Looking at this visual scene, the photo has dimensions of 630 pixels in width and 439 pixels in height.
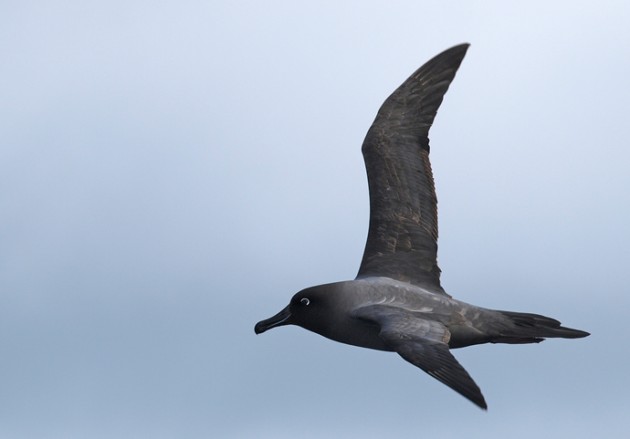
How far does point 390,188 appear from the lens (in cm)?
1877

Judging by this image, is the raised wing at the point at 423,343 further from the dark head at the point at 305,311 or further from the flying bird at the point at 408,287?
the dark head at the point at 305,311

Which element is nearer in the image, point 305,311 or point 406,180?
point 305,311

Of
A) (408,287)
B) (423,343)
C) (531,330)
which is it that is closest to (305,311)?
(408,287)

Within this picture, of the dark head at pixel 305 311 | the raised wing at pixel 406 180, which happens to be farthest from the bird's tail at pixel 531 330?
the dark head at pixel 305 311

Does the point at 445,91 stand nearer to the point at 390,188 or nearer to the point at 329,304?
the point at 390,188

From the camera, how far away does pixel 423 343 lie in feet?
50.1

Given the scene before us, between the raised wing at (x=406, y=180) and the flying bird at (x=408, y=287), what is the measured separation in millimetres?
14

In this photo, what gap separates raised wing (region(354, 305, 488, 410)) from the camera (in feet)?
46.3

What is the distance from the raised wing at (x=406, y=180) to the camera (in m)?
18.5

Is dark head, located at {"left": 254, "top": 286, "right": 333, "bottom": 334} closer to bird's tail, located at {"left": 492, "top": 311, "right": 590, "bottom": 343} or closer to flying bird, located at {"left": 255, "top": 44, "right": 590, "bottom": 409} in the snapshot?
flying bird, located at {"left": 255, "top": 44, "right": 590, "bottom": 409}

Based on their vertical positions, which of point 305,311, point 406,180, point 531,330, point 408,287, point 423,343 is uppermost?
point 406,180

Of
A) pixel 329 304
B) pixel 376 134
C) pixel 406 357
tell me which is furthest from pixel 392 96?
pixel 406 357

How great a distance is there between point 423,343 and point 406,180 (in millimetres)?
4000

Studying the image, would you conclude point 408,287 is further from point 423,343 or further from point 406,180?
point 423,343
